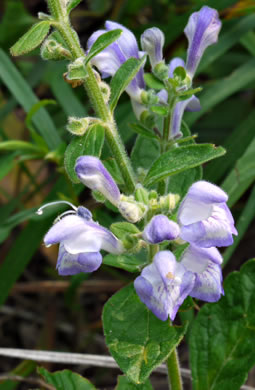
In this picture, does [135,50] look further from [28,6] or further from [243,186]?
[28,6]

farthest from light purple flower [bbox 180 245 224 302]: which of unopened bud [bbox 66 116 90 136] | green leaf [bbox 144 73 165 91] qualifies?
green leaf [bbox 144 73 165 91]

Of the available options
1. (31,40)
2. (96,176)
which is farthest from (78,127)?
(31,40)

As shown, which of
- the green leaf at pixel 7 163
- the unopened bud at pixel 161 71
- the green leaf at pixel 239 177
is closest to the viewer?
the unopened bud at pixel 161 71

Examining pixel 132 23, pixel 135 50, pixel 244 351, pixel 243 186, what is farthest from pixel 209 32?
pixel 132 23

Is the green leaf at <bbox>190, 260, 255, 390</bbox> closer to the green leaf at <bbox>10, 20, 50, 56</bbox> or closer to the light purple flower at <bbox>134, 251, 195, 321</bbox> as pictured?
the light purple flower at <bbox>134, 251, 195, 321</bbox>

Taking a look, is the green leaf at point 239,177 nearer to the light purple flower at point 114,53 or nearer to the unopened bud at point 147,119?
the unopened bud at point 147,119

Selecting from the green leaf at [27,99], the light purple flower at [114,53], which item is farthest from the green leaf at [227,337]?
the green leaf at [27,99]
